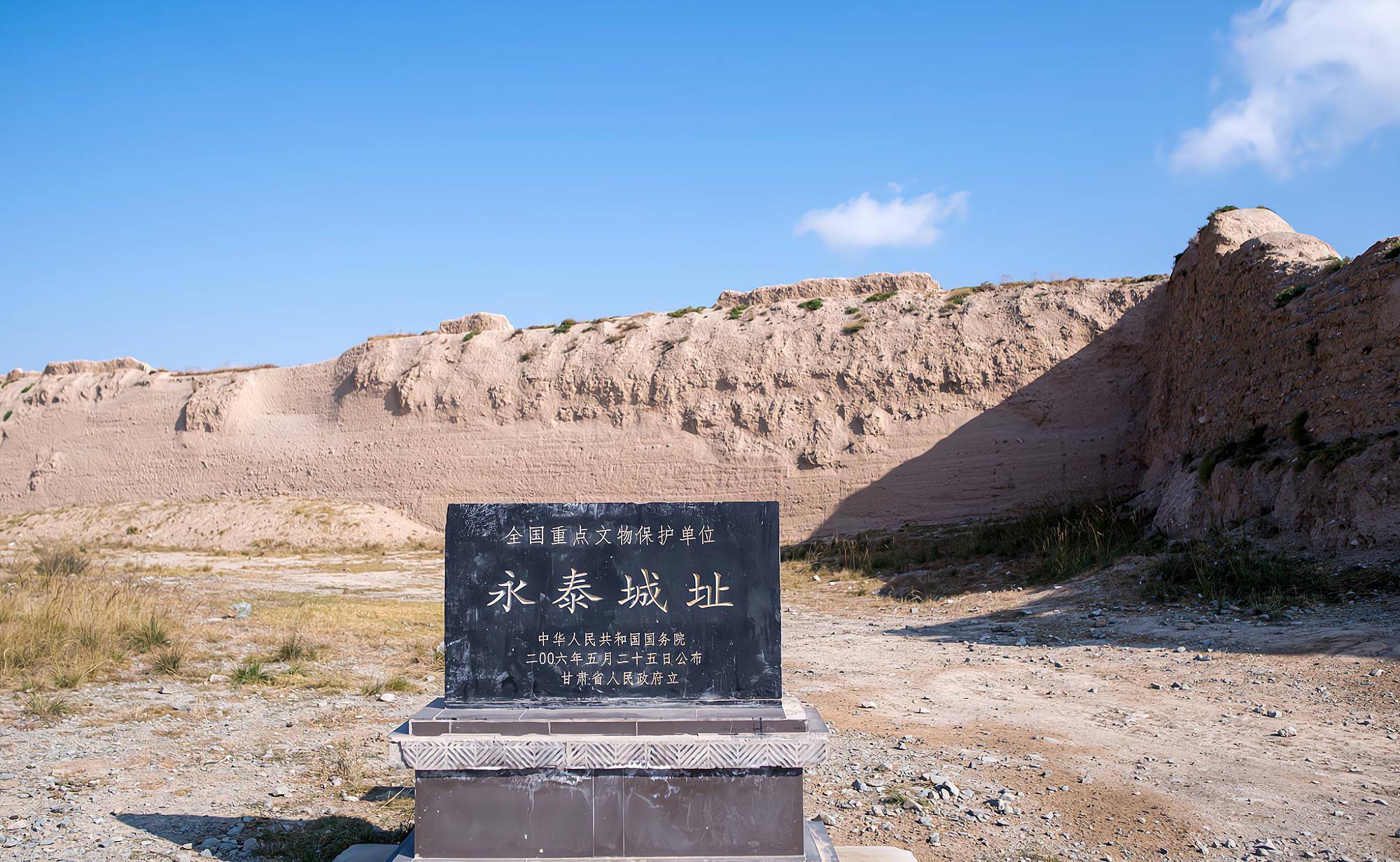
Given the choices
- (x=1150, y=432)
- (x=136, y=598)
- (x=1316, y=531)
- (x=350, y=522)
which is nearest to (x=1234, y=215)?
(x=1150, y=432)

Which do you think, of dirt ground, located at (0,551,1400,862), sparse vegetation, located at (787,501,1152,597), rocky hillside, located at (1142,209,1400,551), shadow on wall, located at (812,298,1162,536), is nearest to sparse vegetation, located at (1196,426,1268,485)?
rocky hillside, located at (1142,209,1400,551)

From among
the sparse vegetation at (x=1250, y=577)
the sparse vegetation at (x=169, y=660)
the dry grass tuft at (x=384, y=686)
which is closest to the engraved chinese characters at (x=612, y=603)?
the dry grass tuft at (x=384, y=686)

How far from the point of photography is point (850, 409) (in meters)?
24.1

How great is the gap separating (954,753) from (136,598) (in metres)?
9.65

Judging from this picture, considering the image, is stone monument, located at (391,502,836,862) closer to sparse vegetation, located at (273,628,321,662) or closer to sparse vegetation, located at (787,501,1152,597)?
sparse vegetation, located at (273,628,321,662)

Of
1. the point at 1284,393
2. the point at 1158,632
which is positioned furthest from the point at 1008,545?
the point at 1158,632

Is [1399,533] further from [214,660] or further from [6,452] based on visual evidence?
[6,452]

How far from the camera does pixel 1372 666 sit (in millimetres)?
7566

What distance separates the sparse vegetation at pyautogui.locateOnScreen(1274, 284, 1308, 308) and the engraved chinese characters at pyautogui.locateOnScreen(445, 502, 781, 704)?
13.4 metres

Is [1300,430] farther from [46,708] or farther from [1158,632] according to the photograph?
[46,708]

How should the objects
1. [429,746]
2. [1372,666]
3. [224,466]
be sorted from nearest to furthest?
1. [429,746]
2. [1372,666]
3. [224,466]

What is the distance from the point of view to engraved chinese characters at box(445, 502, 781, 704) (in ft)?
14.0

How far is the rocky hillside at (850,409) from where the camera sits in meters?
12.9

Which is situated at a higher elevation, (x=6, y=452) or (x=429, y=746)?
(x=6, y=452)
